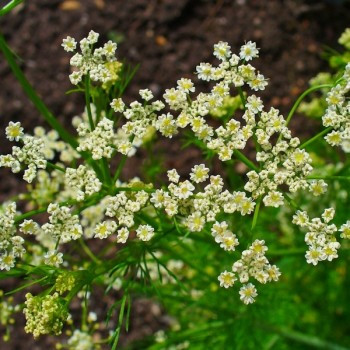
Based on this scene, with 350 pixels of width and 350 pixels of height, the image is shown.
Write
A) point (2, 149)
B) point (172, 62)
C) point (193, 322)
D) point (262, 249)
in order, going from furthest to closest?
point (172, 62), point (2, 149), point (193, 322), point (262, 249)

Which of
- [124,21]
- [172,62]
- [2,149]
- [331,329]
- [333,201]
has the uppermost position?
[124,21]

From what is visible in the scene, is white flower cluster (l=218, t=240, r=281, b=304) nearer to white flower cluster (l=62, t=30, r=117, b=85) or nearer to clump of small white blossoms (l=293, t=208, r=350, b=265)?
clump of small white blossoms (l=293, t=208, r=350, b=265)

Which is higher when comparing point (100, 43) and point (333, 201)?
point (100, 43)

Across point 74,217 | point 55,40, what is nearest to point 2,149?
point 55,40

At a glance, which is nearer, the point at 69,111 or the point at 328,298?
the point at 328,298

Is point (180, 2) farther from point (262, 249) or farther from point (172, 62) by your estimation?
point (262, 249)

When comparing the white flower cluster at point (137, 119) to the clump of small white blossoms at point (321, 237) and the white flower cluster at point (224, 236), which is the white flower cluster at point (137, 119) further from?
the clump of small white blossoms at point (321, 237)

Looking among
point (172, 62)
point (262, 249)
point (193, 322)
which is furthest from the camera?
point (172, 62)

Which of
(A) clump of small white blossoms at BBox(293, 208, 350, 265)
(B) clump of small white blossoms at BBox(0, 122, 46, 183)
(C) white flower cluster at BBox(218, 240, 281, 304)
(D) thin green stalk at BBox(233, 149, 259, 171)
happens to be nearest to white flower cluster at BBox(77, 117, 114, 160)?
(B) clump of small white blossoms at BBox(0, 122, 46, 183)
